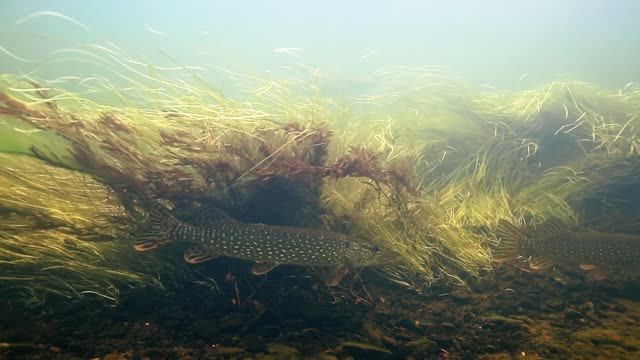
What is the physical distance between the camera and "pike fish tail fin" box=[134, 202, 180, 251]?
3.88 m

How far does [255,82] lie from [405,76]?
4.62 meters

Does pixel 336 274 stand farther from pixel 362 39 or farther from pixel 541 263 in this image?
pixel 362 39

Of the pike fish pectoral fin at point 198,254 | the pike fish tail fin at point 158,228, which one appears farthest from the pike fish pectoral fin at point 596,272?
the pike fish tail fin at point 158,228

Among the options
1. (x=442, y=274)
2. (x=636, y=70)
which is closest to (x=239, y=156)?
Answer: (x=442, y=274)

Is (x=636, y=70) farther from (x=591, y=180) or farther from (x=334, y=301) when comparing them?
(x=334, y=301)

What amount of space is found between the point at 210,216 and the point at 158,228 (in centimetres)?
55

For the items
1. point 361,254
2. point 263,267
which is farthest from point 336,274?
Answer: point 263,267

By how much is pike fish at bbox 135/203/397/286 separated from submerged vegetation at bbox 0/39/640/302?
42 cm

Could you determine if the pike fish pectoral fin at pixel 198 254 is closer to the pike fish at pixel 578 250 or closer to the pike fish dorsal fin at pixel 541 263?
the pike fish at pixel 578 250

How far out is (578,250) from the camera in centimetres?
464

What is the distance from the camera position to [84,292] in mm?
3895

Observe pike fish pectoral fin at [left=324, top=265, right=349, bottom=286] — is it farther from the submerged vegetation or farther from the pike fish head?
the submerged vegetation

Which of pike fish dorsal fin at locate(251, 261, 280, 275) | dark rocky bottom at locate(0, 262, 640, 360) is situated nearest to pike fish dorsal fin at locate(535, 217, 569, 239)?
dark rocky bottom at locate(0, 262, 640, 360)

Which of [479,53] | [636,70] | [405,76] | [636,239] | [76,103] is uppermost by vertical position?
[479,53]
